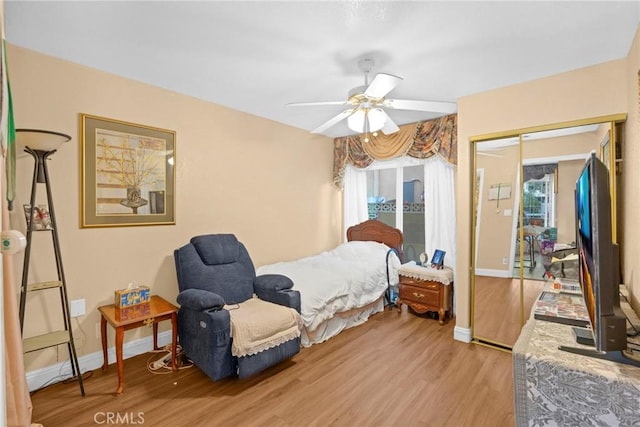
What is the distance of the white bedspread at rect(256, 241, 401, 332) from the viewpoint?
9.60ft

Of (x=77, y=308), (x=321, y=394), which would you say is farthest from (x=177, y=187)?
(x=321, y=394)

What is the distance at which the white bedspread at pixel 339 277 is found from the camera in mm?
2926

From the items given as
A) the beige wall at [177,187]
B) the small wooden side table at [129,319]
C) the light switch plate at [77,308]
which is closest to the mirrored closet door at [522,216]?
the beige wall at [177,187]

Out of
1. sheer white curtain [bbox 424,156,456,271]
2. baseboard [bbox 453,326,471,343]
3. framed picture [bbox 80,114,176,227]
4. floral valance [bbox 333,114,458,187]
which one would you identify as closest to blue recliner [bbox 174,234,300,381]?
framed picture [bbox 80,114,176,227]

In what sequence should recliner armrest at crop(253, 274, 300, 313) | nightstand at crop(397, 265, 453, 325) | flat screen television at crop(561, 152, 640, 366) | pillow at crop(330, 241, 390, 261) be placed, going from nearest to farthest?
flat screen television at crop(561, 152, 640, 366) → recliner armrest at crop(253, 274, 300, 313) → nightstand at crop(397, 265, 453, 325) → pillow at crop(330, 241, 390, 261)

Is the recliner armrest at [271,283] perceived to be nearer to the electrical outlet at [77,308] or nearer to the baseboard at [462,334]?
the electrical outlet at [77,308]

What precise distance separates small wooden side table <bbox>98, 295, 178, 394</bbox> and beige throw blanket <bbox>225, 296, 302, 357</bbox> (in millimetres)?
485

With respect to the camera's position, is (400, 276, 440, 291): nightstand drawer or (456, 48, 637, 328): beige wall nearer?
(456, 48, 637, 328): beige wall

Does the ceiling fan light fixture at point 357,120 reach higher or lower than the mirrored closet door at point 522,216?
higher

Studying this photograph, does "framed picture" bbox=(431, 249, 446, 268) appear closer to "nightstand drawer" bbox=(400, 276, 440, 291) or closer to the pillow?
"nightstand drawer" bbox=(400, 276, 440, 291)

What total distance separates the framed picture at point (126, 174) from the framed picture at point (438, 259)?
288 cm

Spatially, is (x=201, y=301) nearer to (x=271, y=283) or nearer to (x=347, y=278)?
(x=271, y=283)

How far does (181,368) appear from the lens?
2.54m

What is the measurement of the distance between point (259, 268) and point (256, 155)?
136 centimetres
